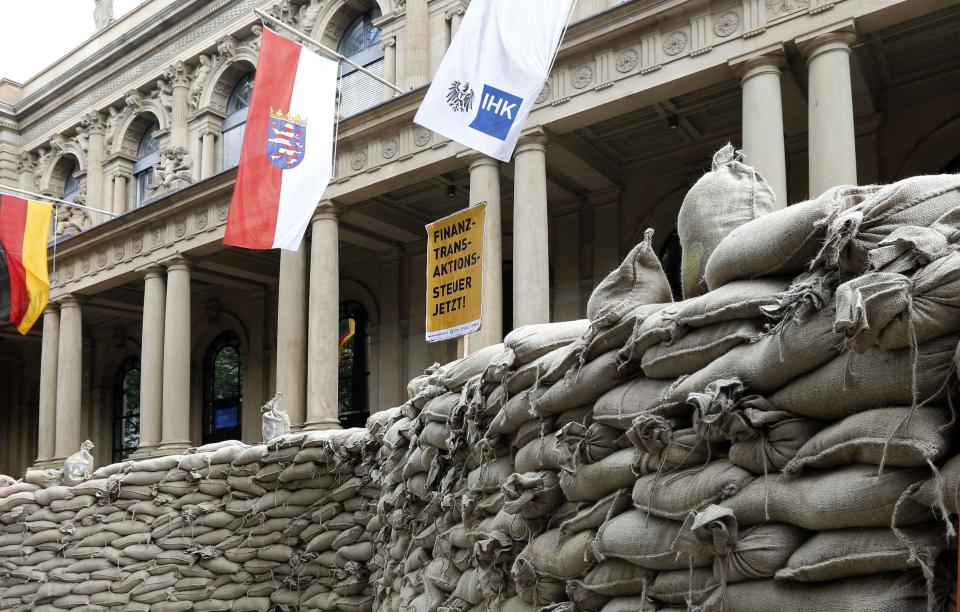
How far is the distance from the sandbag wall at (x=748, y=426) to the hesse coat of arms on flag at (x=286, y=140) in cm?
892

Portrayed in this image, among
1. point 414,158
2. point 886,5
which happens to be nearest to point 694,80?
point 886,5

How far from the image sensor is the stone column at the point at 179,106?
2164 centimetres

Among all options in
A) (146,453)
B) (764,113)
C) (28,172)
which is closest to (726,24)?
(764,113)

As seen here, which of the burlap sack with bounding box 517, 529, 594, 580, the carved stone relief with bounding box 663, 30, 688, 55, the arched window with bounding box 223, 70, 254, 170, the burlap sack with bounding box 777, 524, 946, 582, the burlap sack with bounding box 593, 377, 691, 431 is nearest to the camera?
the burlap sack with bounding box 777, 524, 946, 582

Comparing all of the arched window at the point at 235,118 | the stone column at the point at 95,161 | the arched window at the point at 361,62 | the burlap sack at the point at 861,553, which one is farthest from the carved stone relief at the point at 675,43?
the stone column at the point at 95,161

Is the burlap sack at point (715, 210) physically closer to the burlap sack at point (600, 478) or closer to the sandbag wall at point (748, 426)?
the sandbag wall at point (748, 426)

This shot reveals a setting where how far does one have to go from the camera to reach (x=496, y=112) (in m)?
8.85

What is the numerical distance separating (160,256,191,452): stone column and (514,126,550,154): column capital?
8772mm

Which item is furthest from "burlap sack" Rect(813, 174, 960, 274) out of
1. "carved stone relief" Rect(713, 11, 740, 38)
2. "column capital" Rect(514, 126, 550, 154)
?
"column capital" Rect(514, 126, 550, 154)

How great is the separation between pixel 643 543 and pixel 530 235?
410 inches

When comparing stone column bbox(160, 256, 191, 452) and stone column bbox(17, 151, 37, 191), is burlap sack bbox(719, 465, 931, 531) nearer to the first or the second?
stone column bbox(160, 256, 191, 452)

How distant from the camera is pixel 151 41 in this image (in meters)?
22.8

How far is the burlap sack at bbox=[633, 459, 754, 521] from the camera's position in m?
2.27

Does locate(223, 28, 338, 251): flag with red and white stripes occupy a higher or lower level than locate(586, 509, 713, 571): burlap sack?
higher
